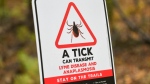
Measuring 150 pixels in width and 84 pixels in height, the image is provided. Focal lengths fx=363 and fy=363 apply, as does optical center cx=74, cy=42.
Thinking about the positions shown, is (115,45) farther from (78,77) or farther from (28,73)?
(78,77)

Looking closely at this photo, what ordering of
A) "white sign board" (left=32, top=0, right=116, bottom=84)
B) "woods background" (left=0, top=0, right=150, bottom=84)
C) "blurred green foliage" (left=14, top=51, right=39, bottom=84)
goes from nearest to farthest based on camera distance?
"white sign board" (left=32, top=0, right=116, bottom=84) < "blurred green foliage" (left=14, top=51, right=39, bottom=84) < "woods background" (left=0, top=0, right=150, bottom=84)

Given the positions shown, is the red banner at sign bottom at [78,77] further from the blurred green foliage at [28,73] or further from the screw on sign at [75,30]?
the blurred green foliage at [28,73]

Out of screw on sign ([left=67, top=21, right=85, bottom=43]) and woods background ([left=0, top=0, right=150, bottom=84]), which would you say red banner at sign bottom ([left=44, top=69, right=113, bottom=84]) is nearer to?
screw on sign ([left=67, top=21, right=85, bottom=43])


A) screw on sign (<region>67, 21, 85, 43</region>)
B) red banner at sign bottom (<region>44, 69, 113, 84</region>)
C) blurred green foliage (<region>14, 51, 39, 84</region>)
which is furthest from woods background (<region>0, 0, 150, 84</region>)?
screw on sign (<region>67, 21, 85, 43</region>)

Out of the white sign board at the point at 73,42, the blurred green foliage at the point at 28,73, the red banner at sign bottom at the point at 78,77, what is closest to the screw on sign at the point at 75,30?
the white sign board at the point at 73,42

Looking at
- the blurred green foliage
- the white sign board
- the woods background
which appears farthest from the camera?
the woods background

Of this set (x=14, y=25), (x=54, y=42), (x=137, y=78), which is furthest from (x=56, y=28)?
(x=14, y=25)

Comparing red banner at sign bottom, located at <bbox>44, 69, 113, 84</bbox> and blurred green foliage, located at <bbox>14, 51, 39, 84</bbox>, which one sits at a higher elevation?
red banner at sign bottom, located at <bbox>44, 69, 113, 84</bbox>

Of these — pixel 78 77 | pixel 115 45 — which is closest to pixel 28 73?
pixel 115 45
